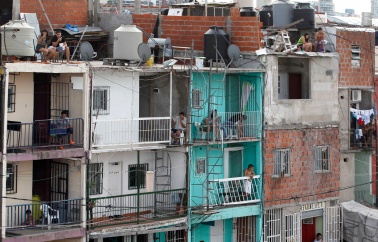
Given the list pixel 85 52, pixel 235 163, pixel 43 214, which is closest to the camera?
pixel 43 214

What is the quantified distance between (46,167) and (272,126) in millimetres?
9471

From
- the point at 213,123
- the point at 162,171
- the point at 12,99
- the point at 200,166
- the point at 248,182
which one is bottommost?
the point at 248,182

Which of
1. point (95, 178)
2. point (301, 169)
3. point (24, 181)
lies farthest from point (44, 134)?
point (301, 169)

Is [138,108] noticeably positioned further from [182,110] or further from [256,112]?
[256,112]

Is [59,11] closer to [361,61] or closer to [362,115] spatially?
[361,61]

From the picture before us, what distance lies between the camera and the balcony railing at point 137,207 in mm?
42406

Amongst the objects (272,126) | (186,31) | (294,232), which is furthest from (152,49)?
(294,232)

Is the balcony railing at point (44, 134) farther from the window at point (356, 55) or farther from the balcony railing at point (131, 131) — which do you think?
the window at point (356, 55)

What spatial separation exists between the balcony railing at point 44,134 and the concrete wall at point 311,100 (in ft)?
27.9

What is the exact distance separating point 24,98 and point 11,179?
2.77 meters

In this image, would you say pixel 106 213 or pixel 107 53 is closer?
pixel 106 213

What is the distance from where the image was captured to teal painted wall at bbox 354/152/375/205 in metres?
51.6

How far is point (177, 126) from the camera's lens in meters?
45.1

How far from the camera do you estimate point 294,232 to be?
158 feet
